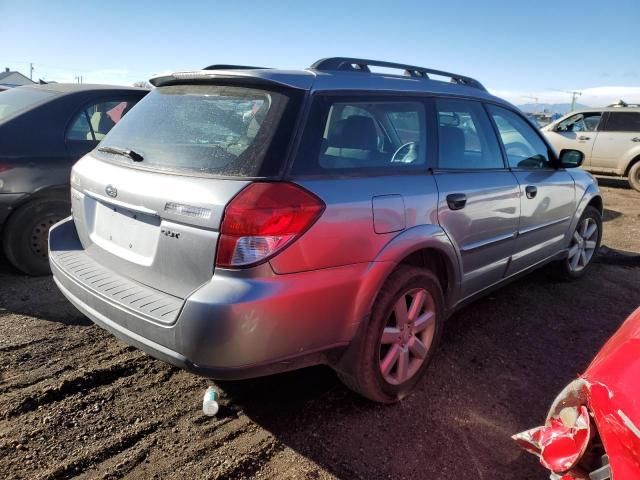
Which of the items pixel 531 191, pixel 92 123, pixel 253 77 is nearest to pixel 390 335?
pixel 253 77

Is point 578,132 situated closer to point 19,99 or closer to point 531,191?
point 531,191

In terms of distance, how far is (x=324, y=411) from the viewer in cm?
272

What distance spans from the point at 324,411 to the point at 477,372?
1086mm

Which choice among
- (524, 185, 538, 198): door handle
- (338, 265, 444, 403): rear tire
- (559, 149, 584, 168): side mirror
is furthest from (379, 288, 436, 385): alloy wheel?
(559, 149, 584, 168): side mirror

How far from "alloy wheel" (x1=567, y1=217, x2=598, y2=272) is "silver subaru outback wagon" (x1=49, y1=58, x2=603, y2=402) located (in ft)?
6.20

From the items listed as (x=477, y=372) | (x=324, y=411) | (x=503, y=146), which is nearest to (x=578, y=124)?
(x=503, y=146)

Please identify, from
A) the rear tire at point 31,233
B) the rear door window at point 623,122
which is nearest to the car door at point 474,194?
the rear tire at point 31,233

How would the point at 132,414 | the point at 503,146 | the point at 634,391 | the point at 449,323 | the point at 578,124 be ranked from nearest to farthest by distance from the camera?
the point at 634,391 < the point at 132,414 < the point at 503,146 < the point at 449,323 < the point at 578,124

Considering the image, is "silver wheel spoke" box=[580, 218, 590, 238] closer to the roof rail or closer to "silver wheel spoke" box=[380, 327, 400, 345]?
"silver wheel spoke" box=[380, 327, 400, 345]

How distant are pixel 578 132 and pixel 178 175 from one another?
1230 cm

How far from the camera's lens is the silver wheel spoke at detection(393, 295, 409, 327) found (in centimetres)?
267

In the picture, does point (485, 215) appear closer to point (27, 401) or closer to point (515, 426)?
point (515, 426)

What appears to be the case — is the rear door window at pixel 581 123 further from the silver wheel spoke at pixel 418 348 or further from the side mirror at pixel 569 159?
the silver wheel spoke at pixel 418 348

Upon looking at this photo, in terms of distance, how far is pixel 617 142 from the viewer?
38.0 ft
